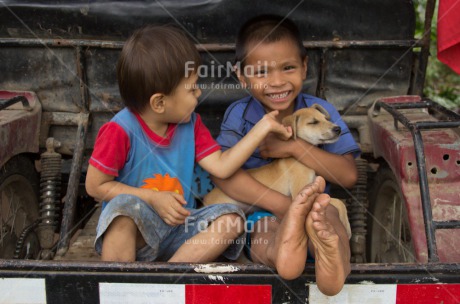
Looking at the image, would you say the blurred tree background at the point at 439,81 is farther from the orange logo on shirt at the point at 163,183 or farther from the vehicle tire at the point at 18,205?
the vehicle tire at the point at 18,205

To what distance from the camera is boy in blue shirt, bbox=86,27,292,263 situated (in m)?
2.03

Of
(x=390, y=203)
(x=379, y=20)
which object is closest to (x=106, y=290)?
(x=390, y=203)

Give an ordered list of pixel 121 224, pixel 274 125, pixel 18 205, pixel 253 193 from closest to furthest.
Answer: pixel 121 224 < pixel 274 125 < pixel 253 193 < pixel 18 205

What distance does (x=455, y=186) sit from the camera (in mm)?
2164

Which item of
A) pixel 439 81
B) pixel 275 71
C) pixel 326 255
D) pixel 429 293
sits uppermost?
pixel 439 81

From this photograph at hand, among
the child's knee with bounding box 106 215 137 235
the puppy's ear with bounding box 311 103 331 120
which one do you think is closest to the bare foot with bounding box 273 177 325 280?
the child's knee with bounding box 106 215 137 235

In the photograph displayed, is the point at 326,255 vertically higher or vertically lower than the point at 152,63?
lower

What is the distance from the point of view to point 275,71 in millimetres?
2467

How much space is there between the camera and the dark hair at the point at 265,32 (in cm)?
247

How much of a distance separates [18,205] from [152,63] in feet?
3.96

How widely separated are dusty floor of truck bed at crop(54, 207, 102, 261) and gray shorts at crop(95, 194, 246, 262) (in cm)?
34

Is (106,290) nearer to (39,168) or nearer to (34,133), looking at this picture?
(34,133)

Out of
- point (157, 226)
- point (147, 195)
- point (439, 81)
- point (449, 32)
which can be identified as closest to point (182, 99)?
point (147, 195)

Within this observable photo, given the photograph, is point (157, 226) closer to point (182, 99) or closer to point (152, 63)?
point (182, 99)
